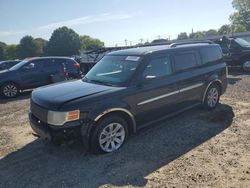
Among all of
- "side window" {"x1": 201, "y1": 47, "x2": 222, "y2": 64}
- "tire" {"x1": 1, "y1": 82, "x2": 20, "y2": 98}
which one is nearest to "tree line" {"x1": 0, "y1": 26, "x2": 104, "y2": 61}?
"tire" {"x1": 1, "y1": 82, "x2": 20, "y2": 98}

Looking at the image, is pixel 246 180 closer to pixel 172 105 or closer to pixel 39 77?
pixel 172 105

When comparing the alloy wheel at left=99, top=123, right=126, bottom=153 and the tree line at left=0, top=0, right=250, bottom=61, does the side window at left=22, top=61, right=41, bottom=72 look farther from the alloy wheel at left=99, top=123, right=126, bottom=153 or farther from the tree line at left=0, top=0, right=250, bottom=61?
the tree line at left=0, top=0, right=250, bottom=61

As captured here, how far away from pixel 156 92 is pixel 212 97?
2452 mm

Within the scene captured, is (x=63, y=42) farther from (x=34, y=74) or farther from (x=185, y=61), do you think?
(x=185, y=61)

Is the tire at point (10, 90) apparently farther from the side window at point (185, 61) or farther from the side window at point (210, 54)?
the side window at point (210, 54)

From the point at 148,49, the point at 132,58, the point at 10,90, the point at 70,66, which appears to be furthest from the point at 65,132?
the point at 70,66

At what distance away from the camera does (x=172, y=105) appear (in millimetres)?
6320

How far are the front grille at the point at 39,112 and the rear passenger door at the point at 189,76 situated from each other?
2.93m

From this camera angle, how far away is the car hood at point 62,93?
5.01 metres

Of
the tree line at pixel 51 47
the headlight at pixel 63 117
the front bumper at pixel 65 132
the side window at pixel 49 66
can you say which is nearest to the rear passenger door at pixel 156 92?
the front bumper at pixel 65 132

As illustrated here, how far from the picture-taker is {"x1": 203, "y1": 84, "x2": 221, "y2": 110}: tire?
295 inches

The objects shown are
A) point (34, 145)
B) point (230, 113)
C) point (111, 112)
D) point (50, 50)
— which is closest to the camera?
point (111, 112)

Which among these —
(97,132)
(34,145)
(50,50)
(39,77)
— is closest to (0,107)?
(39,77)

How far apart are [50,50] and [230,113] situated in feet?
229
